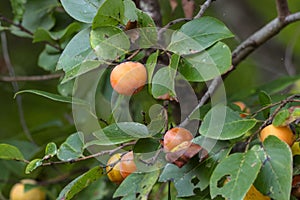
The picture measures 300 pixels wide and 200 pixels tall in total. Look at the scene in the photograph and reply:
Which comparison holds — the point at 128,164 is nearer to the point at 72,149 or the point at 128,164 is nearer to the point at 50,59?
the point at 72,149

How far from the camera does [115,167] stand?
0.82 meters

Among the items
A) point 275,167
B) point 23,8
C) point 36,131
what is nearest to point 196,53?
point 275,167

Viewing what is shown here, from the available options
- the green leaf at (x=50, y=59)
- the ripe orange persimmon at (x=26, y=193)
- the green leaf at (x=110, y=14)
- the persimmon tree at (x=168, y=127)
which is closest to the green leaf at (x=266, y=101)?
the persimmon tree at (x=168, y=127)

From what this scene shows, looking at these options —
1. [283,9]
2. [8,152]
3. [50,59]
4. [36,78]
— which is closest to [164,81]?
[8,152]

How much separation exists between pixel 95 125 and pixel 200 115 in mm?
161

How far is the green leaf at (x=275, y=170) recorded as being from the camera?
0.65 meters

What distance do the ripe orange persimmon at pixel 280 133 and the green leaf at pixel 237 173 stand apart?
0.19 ft

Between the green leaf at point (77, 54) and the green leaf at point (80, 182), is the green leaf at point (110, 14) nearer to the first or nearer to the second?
the green leaf at point (77, 54)

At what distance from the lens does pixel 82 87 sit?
0.99 m

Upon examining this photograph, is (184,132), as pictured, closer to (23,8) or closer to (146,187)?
(146,187)

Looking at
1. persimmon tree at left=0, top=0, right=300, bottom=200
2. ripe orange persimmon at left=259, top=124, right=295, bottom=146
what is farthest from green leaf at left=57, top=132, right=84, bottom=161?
ripe orange persimmon at left=259, top=124, right=295, bottom=146

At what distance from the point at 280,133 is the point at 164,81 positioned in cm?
16

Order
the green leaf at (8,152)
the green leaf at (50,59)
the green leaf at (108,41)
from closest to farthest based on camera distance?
the green leaf at (108,41) < the green leaf at (8,152) < the green leaf at (50,59)

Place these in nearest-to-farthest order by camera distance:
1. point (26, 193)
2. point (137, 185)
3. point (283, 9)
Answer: point (137, 185) → point (283, 9) → point (26, 193)
